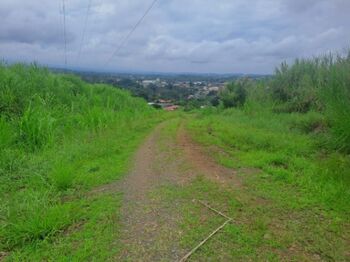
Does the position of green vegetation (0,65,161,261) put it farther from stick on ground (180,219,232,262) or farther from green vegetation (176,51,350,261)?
green vegetation (176,51,350,261)

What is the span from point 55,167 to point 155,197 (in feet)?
6.31

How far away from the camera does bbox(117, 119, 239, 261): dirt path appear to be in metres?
3.03

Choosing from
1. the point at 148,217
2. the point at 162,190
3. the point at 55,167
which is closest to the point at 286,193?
the point at 162,190

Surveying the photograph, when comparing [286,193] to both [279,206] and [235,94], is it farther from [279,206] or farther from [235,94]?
[235,94]

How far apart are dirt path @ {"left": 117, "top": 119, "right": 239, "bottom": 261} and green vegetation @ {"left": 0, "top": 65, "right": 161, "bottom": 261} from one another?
179 millimetres

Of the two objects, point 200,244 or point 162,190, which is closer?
point 200,244

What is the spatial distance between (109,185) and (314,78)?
11.8 meters

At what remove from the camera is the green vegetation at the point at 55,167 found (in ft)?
10.5

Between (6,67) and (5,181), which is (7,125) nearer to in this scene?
(5,181)

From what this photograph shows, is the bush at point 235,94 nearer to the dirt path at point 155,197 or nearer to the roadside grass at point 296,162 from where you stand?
the roadside grass at point 296,162

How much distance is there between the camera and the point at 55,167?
5.18m

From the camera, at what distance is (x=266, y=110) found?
48.4ft

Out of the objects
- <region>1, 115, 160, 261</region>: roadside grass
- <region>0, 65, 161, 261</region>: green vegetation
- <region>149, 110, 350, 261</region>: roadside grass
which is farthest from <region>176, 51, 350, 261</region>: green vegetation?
<region>0, 65, 161, 261</region>: green vegetation

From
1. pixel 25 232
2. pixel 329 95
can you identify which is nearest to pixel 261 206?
pixel 25 232
